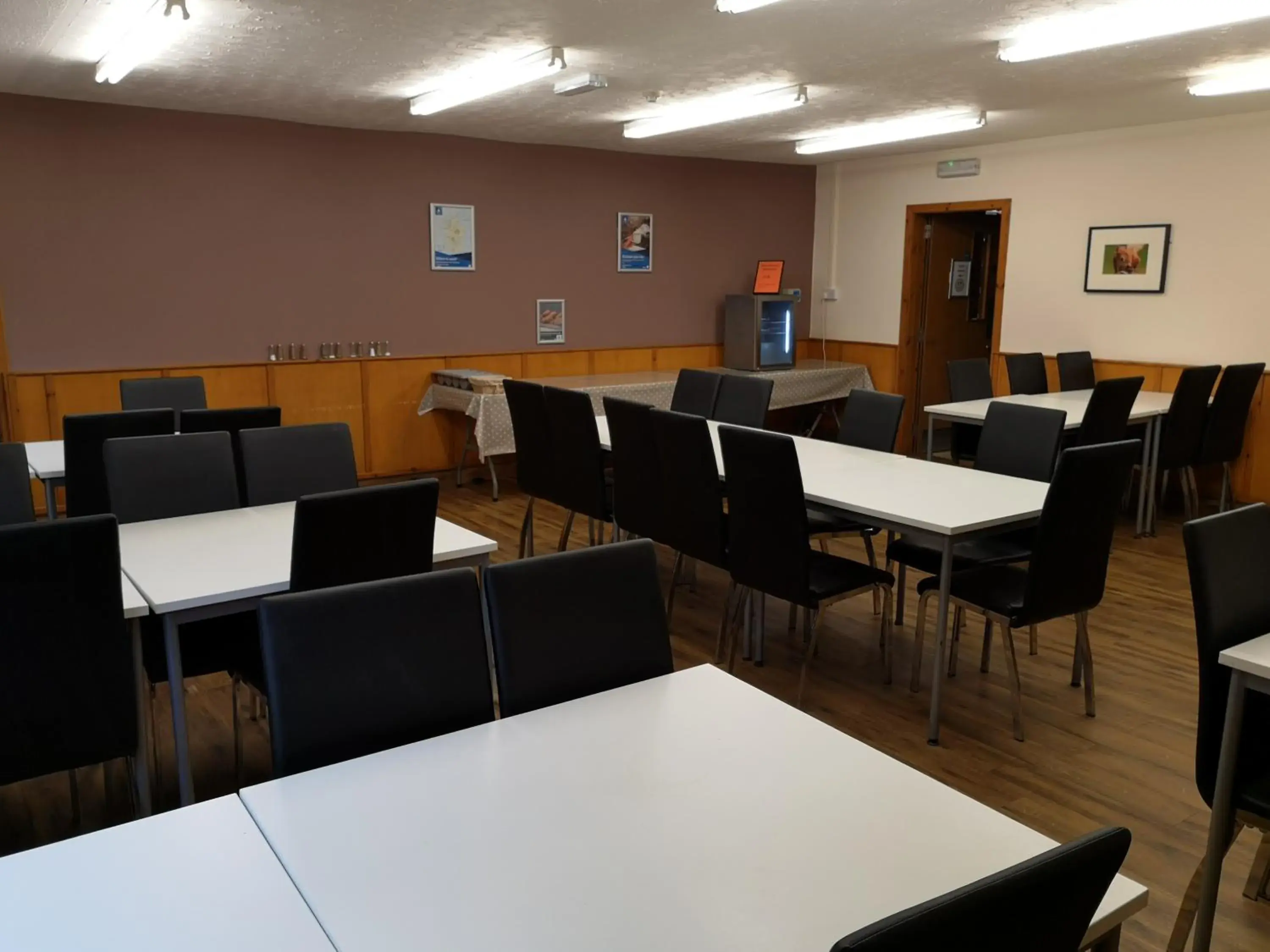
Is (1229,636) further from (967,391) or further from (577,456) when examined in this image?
(967,391)

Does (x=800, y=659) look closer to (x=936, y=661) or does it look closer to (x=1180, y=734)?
(x=936, y=661)

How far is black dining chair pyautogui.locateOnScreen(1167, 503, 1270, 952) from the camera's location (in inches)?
76.4

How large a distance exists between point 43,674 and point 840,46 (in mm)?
3830

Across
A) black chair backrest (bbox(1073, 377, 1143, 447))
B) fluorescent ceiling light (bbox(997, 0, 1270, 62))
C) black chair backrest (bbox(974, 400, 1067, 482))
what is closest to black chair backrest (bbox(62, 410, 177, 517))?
black chair backrest (bbox(974, 400, 1067, 482))

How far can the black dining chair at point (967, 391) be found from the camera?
19.0 feet

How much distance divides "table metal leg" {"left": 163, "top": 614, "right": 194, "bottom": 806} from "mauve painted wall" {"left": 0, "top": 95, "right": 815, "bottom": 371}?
421 cm

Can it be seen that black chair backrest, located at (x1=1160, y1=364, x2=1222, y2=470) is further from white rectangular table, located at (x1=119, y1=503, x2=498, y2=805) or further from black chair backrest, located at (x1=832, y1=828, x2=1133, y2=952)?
black chair backrest, located at (x1=832, y1=828, x2=1133, y2=952)

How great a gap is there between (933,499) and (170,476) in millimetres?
2452

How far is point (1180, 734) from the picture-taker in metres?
3.17

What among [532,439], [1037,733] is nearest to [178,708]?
[532,439]

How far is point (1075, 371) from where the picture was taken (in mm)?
6676

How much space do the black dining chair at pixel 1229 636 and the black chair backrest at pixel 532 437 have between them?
2892mm

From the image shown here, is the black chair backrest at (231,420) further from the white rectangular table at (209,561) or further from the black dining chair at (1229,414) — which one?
the black dining chair at (1229,414)

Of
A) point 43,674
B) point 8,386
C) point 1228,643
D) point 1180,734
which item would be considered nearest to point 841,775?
point 1228,643
